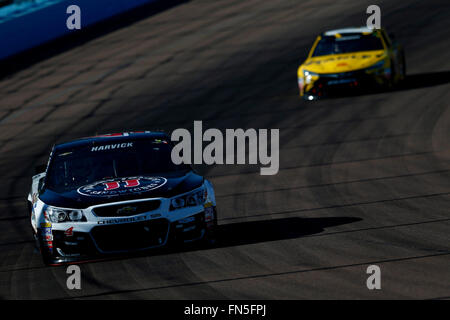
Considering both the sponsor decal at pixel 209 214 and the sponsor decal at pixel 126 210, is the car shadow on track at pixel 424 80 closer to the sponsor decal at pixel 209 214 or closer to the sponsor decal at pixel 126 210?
the sponsor decal at pixel 209 214

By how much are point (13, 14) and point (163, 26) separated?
5536 millimetres

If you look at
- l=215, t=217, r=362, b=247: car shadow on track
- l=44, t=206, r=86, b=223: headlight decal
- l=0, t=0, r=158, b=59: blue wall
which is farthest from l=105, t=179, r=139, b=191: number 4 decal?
l=0, t=0, r=158, b=59: blue wall

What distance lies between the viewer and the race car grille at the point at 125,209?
9.53 metres

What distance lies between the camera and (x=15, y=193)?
15.4 meters

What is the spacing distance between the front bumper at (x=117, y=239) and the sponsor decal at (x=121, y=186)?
0.41 metres

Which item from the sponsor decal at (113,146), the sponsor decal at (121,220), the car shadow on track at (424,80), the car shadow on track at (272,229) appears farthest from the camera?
the car shadow on track at (424,80)

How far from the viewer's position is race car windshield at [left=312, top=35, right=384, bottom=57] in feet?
71.2

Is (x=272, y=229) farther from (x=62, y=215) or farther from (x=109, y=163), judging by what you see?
(x=62, y=215)

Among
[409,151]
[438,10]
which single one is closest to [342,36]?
[409,151]

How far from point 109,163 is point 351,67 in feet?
36.4

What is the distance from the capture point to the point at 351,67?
20.9 m

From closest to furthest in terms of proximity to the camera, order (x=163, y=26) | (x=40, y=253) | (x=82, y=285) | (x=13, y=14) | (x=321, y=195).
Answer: (x=82, y=285) < (x=40, y=253) < (x=321, y=195) < (x=13, y=14) < (x=163, y=26)

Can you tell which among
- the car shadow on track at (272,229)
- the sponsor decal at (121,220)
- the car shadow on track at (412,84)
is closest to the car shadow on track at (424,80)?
the car shadow on track at (412,84)

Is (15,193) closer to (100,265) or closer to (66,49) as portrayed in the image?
(100,265)
